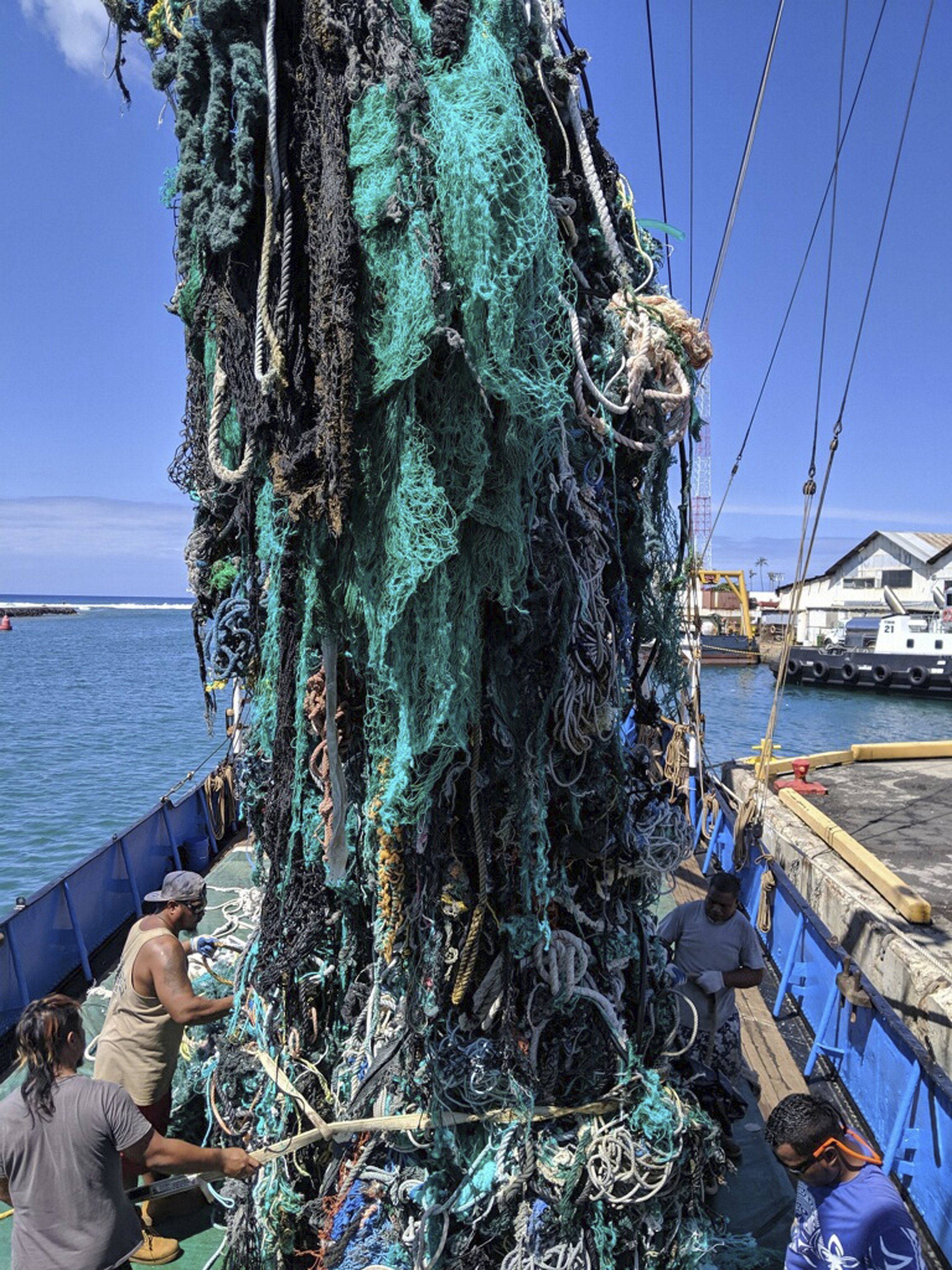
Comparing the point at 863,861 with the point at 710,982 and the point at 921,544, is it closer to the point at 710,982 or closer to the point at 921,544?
the point at 710,982

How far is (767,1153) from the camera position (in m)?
4.19

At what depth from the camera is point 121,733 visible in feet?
84.2

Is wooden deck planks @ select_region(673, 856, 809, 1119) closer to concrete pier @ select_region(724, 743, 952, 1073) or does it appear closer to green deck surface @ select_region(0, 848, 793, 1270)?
green deck surface @ select_region(0, 848, 793, 1270)

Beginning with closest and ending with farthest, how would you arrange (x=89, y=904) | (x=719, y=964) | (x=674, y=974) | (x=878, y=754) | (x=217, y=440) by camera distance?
(x=217, y=440)
(x=674, y=974)
(x=719, y=964)
(x=89, y=904)
(x=878, y=754)

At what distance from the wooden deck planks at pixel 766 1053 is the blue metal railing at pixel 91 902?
4.10 m

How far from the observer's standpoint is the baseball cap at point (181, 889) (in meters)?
3.65

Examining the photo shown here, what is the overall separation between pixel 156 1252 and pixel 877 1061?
363 cm

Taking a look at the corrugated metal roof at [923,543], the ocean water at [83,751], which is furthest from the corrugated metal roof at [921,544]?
the ocean water at [83,751]

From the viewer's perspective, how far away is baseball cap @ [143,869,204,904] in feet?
12.0

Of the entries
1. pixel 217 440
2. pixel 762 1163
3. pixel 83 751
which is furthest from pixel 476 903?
pixel 83 751

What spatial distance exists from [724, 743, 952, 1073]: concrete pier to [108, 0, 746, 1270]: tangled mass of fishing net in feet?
11.4

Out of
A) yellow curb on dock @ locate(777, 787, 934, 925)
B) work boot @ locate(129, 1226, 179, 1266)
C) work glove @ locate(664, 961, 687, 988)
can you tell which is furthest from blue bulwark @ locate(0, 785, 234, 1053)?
yellow curb on dock @ locate(777, 787, 934, 925)

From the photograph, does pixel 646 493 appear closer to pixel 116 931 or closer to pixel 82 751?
pixel 116 931

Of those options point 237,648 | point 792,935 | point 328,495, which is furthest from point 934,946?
point 328,495
